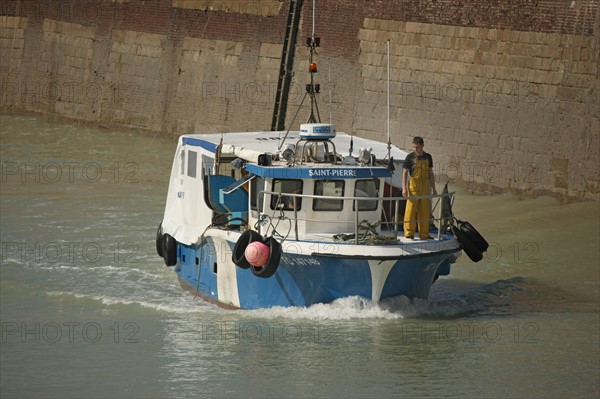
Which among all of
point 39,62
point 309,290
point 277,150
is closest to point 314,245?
point 309,290

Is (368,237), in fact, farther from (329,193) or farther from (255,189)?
(255,189)

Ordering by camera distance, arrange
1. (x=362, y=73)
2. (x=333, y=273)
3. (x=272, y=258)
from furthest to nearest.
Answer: (x=362, y=73), (x=333, y=273), (x=272, y=258)

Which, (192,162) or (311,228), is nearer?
(311,228)

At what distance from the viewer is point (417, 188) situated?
1719cm

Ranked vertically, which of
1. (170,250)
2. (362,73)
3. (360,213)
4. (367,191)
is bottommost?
(170,250)

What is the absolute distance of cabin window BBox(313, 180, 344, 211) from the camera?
1717 cm

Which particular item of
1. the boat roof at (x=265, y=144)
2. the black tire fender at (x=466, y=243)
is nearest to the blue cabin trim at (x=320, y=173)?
the boat roof at (x=265, y=144)

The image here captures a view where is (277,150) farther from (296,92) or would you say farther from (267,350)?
(296,92)

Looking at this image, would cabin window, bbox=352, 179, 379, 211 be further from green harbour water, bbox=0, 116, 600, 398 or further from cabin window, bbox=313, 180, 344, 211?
green harbour water, bbox=0, 116, 600, 398

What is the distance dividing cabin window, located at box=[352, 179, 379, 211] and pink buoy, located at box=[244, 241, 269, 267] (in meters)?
1.37

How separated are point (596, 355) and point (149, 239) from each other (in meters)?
8.82

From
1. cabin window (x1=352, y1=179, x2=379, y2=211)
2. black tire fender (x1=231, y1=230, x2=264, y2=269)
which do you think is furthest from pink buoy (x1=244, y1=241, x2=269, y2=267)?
cabin window (x1=352, y1=179, x2=379, y2=211)

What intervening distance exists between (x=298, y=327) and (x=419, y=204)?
212 centimetres

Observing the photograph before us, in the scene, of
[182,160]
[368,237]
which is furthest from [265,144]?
[368,237]
